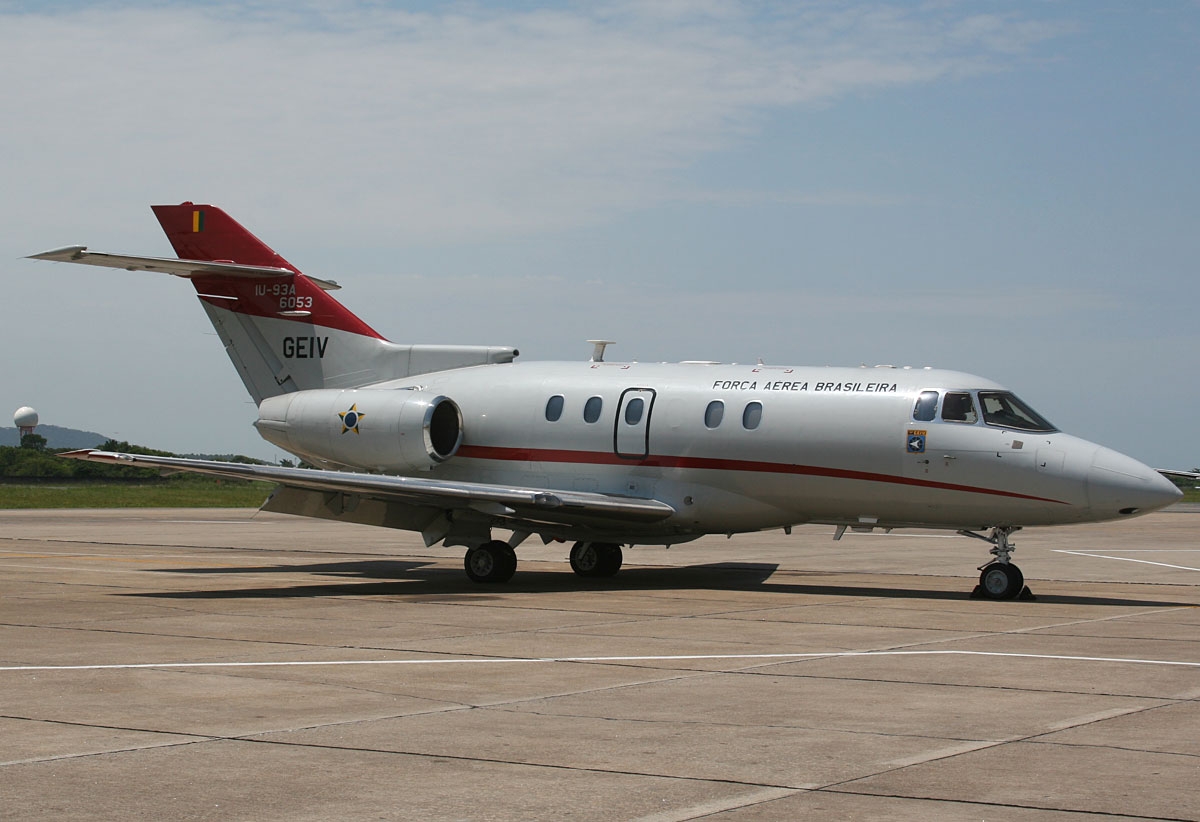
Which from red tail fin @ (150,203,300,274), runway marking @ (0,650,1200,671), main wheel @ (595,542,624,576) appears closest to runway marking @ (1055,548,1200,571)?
main wheel @ (595,542,624,576)

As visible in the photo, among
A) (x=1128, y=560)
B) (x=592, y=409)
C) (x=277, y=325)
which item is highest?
(x=277, y=325)

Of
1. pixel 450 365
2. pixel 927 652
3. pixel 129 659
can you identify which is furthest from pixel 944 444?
pixel 129 659

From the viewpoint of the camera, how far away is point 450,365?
22719mm

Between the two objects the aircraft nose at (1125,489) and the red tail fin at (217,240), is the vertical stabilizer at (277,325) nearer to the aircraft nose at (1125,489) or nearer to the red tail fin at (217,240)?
the red tail fin at (217,240)

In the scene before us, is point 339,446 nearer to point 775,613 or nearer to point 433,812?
point 775,613

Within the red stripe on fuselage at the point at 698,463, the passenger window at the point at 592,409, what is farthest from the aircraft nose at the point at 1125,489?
the passenger window at the point at 592,409

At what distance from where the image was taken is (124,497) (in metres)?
53.2

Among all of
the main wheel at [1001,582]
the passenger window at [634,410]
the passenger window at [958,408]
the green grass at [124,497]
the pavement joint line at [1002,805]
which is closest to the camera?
the pavement joint line at [1002,805]

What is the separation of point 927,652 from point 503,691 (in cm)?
419

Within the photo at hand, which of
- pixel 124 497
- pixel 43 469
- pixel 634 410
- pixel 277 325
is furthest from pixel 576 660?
pixel 43 469

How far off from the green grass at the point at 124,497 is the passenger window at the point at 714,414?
29.3 m

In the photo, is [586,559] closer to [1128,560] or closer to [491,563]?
[491,563]

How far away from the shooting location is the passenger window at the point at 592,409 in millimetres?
20328

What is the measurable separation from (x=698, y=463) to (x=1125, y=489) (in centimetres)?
564
